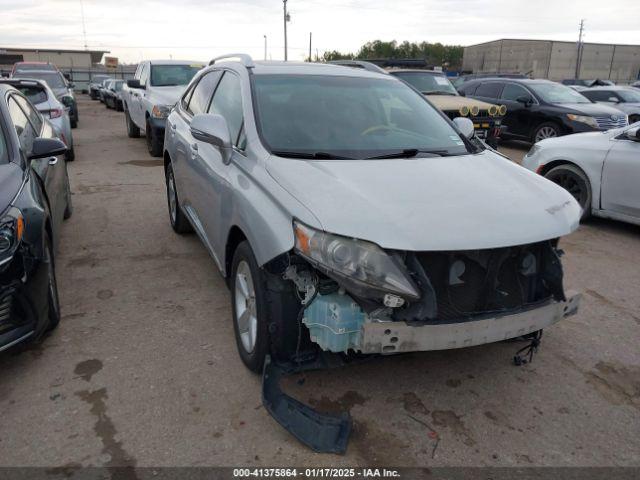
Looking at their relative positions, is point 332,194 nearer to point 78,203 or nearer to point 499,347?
point 499,347

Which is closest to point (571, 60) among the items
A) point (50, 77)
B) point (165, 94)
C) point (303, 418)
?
point (50, 77)

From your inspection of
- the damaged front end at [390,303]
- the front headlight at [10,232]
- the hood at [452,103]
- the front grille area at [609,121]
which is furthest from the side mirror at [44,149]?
the front grille area at [609,121]

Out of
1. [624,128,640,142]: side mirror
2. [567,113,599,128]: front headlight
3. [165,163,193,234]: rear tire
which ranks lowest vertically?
[165,163,193,234]: rear tire

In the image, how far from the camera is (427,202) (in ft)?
8.79

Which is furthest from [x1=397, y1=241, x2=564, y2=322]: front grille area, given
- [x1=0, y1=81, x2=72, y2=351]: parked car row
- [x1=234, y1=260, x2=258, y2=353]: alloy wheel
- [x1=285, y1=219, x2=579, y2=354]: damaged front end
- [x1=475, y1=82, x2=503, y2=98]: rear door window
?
[x1=475, y1=82, x2=503, y2=98]: rear door window

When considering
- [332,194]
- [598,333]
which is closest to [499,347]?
[598,333]

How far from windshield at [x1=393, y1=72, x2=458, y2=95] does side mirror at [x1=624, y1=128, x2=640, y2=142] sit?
20.3 feet

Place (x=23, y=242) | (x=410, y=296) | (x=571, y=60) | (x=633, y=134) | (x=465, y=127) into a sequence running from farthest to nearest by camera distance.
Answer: (x=571, y=60), (x=633, y=134), (x=465, y=127), (x=23, y=242), (x=410, y=296)

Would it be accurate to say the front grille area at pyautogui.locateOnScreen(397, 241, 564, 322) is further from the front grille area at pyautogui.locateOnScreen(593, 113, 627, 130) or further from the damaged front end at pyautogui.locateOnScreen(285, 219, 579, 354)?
the front grille area at pyautogui.locateOnScreen(593, 113, 627, 130)

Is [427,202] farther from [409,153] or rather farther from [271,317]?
[271,317]

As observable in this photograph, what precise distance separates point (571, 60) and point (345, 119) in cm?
7048

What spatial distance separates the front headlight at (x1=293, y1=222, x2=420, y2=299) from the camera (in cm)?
239

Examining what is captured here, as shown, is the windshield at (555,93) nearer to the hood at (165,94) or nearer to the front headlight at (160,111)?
the hood at (165,94)

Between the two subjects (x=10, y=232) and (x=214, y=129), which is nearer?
(x=10, y=232)
